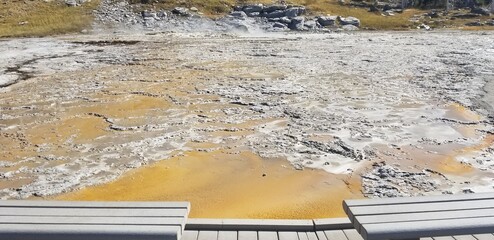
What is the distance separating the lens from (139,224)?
3.13m

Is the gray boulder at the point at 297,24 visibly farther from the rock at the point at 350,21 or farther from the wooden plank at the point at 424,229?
the wooden plank at the point at 424,229

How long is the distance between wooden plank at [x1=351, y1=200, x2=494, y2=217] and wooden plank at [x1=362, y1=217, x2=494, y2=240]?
17 cm

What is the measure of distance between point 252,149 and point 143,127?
2.58m

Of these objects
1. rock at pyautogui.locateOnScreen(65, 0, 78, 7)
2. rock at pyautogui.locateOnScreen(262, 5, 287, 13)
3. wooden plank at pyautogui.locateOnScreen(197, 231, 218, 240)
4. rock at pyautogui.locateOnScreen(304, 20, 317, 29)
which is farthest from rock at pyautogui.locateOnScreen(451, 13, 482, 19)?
wooden plank at pyautogui.locateOnScreen(197, 231, 218, 240)

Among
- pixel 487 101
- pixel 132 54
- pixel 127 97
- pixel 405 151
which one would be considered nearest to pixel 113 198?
pixel 405 151

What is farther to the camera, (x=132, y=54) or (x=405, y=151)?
(x=132, y=54)

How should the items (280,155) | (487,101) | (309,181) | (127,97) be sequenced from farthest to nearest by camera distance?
(127,97)
(487,101)
(280,155)
(309,181)

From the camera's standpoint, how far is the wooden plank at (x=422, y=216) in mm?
3182

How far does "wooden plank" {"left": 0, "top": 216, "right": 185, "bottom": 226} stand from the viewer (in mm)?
3152

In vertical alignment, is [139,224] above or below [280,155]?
above

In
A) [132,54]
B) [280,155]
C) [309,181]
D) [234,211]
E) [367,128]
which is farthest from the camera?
[132,54]

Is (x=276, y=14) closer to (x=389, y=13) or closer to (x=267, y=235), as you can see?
(x=389, y=13)

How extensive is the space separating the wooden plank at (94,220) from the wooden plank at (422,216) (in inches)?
54.9

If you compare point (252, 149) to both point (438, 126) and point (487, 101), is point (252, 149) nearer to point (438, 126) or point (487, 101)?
point (438, 126)
